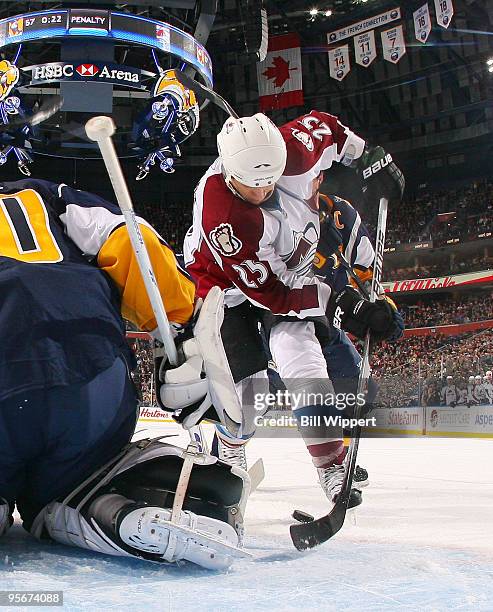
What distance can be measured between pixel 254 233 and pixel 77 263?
891 millimetres

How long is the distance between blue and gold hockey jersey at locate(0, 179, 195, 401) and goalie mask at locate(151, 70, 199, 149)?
5.61m

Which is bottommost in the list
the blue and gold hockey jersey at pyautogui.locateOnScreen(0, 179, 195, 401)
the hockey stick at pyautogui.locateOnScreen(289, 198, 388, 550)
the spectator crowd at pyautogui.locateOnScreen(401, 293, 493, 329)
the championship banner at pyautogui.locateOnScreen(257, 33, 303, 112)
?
the spectator crowd at pyautogui.locateOnScreen(401, 293, 493, 329)

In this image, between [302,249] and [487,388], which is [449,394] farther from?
[302,249]

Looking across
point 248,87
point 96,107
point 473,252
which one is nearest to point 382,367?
point 473,252

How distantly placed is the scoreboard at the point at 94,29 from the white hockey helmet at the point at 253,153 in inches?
188

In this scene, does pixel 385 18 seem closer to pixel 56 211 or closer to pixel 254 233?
pixel 254 233

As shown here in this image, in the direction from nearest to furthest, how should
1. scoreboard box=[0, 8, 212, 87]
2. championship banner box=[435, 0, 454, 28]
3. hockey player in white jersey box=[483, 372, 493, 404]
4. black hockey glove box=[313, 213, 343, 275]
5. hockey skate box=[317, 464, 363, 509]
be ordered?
hockey skate box=[317, 464, 363, 509], black hockey glove box=[313, 213, 343, 275], scoreboard box=[0, 8, 212, 87], hockey player in white jersey box=[483, 372, 493, 404], championship banner box=[435, 0, 454, 28]

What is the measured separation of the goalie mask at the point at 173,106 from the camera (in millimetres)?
6621

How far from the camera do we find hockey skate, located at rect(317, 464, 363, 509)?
160 centimetres

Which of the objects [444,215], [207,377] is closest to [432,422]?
[207,377]

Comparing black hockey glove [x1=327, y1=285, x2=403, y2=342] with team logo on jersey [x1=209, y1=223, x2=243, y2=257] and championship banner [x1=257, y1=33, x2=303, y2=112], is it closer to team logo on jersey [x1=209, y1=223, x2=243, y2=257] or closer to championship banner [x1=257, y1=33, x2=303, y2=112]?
team logo on jersey [x1=209, y1=223, x2=243, y2=257]

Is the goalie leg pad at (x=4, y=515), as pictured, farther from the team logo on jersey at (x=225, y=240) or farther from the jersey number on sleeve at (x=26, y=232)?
the team logo on jersey at (x=225, y=240)

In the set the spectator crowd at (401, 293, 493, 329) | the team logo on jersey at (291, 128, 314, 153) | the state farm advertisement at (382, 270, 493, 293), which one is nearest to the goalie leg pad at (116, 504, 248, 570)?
the team logo on jersey at (291, 128, 314, 153)

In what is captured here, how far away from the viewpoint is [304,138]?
206 centimetres
